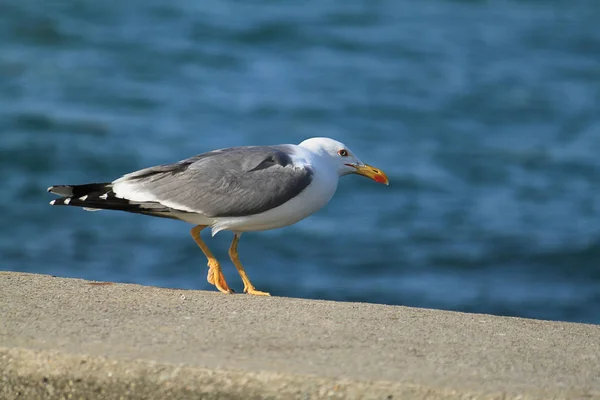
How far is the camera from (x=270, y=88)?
15688 mm

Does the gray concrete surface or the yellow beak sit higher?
the yellow beak

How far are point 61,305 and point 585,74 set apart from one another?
1412 cm

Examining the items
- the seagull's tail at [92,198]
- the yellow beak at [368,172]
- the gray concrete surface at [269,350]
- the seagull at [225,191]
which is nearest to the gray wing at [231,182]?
the seagull at [225,191]

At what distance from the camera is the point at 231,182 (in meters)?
5.13

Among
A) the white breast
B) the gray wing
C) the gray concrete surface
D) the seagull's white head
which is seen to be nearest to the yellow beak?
the seagull's white head

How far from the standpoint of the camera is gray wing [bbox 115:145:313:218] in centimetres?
507

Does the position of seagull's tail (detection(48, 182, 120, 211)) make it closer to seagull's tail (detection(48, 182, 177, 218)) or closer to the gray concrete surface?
seagull's tail (detection(48, 182, 177, 218))

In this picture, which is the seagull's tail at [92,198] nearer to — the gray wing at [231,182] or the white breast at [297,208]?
the gray wing at [231,182]

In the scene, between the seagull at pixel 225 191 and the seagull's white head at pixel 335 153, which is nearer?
the seagull at pixel 225 191

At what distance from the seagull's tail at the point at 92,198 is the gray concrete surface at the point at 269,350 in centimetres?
62

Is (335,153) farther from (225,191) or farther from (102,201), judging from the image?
(102,201)

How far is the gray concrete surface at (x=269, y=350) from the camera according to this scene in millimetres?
3414

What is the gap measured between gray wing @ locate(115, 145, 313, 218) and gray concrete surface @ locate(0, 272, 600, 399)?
651mm

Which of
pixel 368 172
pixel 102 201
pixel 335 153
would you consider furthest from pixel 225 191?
pixel 368 172
